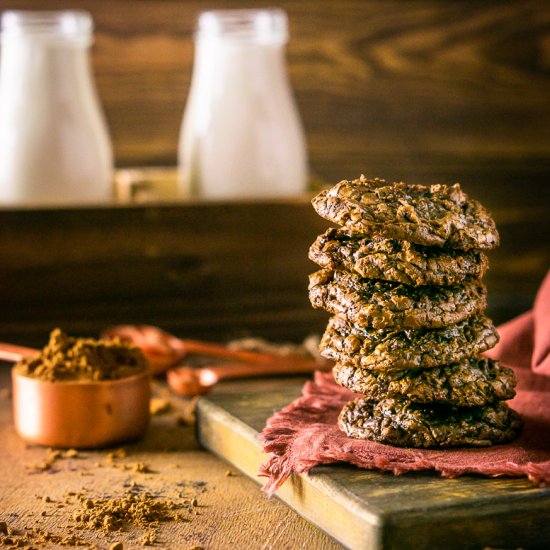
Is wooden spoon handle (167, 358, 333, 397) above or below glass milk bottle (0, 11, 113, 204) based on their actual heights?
below

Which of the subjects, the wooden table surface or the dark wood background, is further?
the dark wood background

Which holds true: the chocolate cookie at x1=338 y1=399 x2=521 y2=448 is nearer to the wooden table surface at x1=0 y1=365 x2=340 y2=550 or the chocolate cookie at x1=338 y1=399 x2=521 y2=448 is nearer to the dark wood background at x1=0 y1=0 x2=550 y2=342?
the wooden table surface at x1=0 y1=365 x2=340 y2=550

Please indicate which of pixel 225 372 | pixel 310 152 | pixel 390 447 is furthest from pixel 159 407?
pixel 310 152

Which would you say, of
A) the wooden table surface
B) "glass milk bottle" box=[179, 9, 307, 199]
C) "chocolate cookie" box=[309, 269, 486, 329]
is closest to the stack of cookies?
"chocolate cookie" box=[309, 269, 486, 329]

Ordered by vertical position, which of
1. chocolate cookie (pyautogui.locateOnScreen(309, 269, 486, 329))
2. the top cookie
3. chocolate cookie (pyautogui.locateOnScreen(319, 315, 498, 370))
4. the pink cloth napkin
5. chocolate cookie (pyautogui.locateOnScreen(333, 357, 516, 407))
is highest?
the top cookie

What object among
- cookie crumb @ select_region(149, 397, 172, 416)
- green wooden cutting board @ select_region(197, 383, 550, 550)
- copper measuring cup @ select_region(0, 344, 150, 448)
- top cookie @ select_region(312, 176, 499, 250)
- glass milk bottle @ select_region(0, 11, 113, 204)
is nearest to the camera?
green wooden cutting board @ select_region(197, 383, 550, 550)

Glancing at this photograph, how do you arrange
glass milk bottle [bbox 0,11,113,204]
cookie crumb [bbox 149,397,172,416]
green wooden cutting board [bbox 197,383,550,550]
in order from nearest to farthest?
1. green wooden cutting board [bbox 197,383,550,550]
2. cookie crumb [bbox 149,397,172,416]
3. glass milk bottle [bbox 0,11,113,204]
